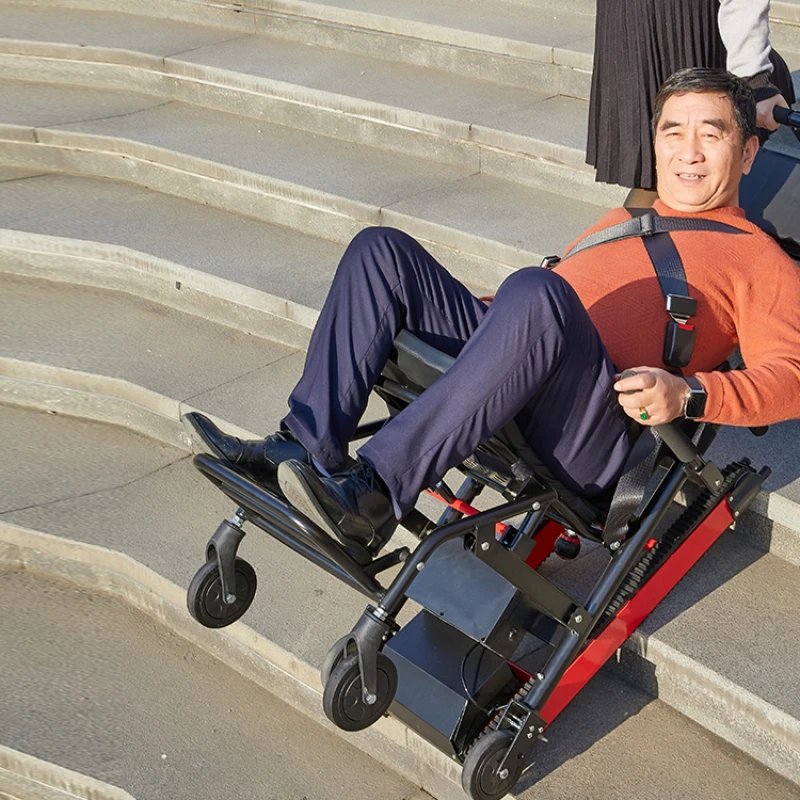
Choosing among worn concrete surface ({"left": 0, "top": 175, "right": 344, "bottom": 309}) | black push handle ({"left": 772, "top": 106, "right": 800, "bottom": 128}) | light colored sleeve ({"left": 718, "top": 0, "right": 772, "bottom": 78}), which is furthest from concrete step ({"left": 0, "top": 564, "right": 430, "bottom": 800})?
light colored sleeve ({"left": 718, "top": 0, "right": 772, "bottom": 78})

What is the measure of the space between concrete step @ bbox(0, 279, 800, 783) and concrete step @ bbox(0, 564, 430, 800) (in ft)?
0.72

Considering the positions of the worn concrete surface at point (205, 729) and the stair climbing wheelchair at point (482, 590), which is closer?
the stair climbing wheelchair at point (482, 590)

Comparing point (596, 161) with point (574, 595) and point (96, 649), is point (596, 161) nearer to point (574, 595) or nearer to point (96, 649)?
point (574, 595)

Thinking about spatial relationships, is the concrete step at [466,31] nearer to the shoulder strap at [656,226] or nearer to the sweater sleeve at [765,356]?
the shoulder strap at [656,226]

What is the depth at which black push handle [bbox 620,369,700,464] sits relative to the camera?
236 cm

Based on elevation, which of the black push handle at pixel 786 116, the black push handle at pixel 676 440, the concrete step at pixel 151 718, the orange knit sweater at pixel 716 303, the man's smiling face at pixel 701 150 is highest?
the black push handle at pixel 786 116

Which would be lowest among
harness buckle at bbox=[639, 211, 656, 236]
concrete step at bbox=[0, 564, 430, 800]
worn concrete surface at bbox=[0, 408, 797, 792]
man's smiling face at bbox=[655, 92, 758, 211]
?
concrete step at bbox=[0, 564, 430, 800]

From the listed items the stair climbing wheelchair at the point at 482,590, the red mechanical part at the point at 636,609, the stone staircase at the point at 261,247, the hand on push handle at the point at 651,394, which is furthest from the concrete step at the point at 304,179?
the hand on push handle at the point at 651,394

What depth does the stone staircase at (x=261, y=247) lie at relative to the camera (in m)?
2.83

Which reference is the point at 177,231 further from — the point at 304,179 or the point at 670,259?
the point at 670,259

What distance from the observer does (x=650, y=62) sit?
3.08 metres

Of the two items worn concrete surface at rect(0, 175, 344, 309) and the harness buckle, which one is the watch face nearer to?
the harness buckle

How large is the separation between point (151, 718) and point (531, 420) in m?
1.37

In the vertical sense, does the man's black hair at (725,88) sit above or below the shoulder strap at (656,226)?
above
